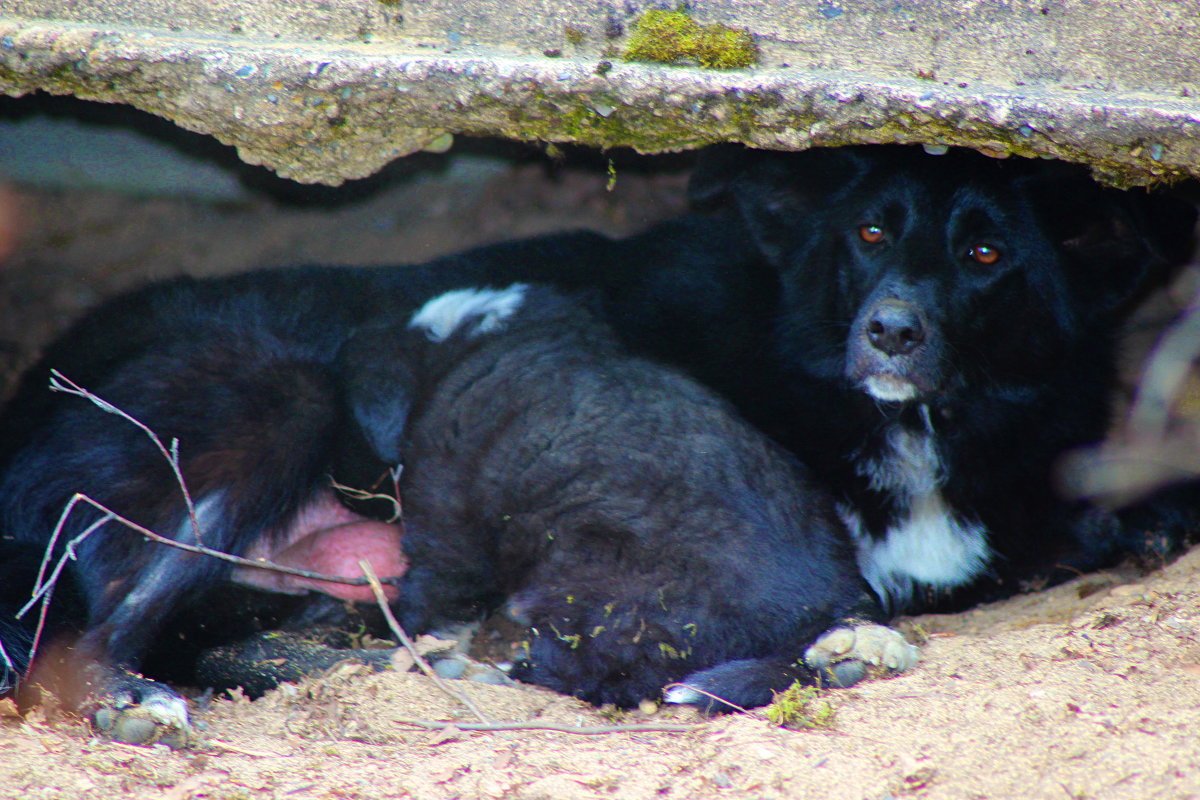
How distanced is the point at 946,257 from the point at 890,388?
0.42 m

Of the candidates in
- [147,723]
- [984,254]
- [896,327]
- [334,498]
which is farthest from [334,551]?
[984,254]

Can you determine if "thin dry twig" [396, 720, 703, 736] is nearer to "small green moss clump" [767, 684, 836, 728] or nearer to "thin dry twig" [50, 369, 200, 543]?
"small green moss clump" [767, 684, 836, 728]

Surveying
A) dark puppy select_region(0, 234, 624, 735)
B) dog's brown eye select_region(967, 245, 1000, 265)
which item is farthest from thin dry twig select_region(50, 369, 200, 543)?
dog's brown eye select_region(967, 245, 1000, 265)

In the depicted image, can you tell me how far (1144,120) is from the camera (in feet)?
7.74

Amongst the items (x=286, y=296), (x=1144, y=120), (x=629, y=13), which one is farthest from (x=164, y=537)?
(x=1144, y=120)

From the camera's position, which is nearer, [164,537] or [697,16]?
[697,16]

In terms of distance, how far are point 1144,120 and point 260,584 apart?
2.96m

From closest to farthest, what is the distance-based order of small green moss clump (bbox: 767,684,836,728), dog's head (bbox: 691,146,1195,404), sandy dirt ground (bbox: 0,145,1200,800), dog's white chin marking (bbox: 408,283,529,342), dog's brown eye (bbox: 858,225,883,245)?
sandy dirt ground (bbox: 0,145,1200,800) < small green moss clump (bbox: 767,684,836,728) < dog's head (bbox: 691,146,1195,404) < dog's brown eye (bbox: 858,225,883,245) < dog's white chin marking (bbox: 408,283,529,342)

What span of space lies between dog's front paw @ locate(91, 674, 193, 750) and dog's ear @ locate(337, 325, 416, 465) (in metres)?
1.05

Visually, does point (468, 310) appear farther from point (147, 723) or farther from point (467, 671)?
point (147, 723)

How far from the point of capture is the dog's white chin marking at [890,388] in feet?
9.36

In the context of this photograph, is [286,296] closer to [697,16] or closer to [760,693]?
[697,16]

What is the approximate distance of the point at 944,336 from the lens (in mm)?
2822

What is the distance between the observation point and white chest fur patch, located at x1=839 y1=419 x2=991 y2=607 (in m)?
3.16
